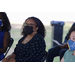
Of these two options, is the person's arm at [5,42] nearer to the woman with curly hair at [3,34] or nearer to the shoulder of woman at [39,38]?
the woman with curly hair at [3,34]

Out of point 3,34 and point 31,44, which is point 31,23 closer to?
point 31,44

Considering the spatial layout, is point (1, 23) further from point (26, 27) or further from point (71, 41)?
point (71, 41)

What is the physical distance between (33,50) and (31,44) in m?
0.12

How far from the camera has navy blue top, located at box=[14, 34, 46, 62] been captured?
2079 mm

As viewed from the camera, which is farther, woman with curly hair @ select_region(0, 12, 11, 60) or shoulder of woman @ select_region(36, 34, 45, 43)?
woman with curly hair @ select_region(0, 12, 11, 60)

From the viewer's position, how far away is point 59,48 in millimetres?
2518

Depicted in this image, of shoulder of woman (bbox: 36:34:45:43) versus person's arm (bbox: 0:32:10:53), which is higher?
shoulder of woman (bbox: 36:34:45:43)

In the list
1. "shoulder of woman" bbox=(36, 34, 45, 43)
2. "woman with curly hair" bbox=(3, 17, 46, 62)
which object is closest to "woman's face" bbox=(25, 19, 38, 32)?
"woman with curly hair" bbox=(3, 17, 46, 62)

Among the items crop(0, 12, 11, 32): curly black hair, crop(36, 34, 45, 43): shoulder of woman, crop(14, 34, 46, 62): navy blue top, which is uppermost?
crop(0, 12, 11, 32): curly black hair

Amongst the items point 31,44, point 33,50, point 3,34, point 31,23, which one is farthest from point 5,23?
point 33,50

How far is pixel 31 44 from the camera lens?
7.02 ft

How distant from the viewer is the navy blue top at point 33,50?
208 centimetres

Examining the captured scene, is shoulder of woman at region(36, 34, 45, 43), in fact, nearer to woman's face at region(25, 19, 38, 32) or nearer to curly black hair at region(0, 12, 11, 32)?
woman's face at region(25, 19, 38, 32)

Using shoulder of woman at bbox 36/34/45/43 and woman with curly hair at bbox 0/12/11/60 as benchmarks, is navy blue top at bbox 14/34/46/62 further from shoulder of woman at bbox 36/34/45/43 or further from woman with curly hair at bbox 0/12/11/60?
woman with curly hair at bbox 0/12/11/60
